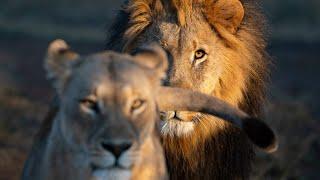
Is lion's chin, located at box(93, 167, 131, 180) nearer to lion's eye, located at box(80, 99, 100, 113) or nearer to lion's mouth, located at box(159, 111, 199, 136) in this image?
lion's eye, located at box(80, 99, 100, 113)

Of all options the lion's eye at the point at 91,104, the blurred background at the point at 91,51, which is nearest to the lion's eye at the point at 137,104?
the lion's eye at the point at 91,104

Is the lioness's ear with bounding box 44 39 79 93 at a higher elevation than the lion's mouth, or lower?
higher

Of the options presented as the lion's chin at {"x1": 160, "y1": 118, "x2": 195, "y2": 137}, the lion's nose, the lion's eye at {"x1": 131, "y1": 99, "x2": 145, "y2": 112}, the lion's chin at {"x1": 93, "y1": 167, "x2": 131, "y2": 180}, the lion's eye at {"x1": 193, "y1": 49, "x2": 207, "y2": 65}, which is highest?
the lion's eye at {"x1": 131, "y1": 99, "x2": 145, "y2": 112}

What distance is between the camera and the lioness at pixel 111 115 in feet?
17.5

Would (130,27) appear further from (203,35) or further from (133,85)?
(133,85)

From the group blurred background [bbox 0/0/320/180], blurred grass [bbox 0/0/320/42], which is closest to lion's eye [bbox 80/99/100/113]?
blurred background [bbox 0/0/320/180]

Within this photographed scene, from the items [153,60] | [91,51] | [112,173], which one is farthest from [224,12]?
[91,51]

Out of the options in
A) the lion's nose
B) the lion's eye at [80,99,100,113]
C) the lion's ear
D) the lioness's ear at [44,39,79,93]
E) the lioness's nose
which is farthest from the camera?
the lion's ear

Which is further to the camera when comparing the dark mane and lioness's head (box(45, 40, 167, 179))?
the dark mane

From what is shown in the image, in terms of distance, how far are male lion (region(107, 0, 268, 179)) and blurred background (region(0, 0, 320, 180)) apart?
48 cm

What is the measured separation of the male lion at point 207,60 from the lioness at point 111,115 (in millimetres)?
1730

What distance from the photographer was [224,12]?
785 cm

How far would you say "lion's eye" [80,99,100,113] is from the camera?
17.5 feet

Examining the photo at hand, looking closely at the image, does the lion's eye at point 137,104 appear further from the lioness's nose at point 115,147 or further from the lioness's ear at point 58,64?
the lioness's ear at point 58,64
